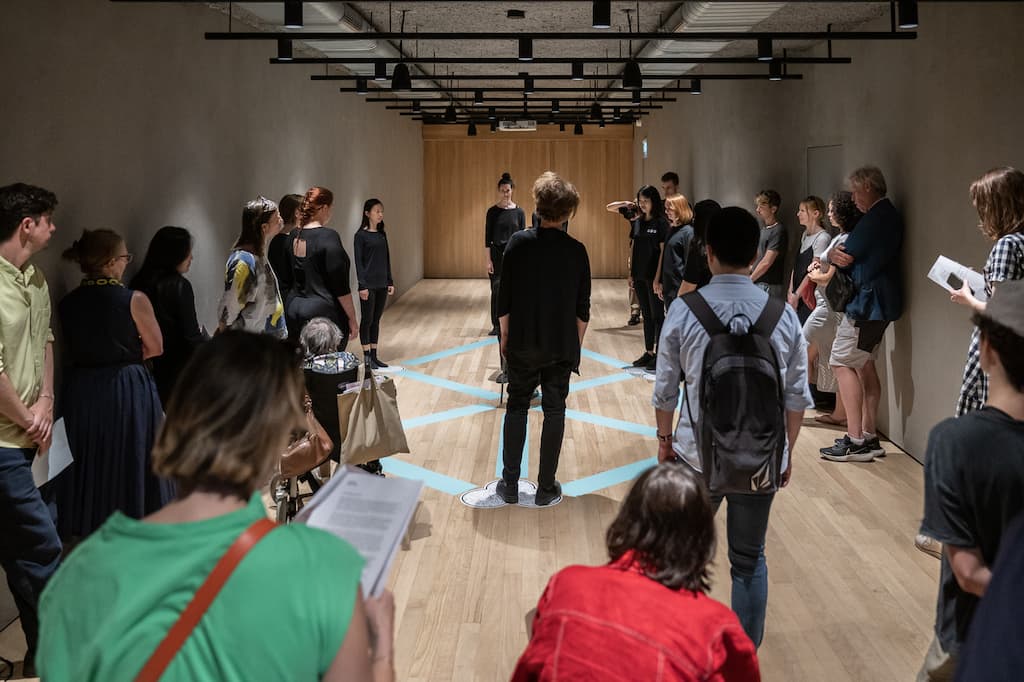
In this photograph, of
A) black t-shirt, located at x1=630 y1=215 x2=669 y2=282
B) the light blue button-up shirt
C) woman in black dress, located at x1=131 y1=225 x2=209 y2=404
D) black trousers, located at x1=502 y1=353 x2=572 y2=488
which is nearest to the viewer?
the light blue button-up shirt

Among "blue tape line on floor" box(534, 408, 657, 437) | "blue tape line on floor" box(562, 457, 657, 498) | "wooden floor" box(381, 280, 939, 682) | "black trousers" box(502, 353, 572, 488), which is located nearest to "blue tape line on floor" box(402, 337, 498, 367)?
"wooden floor" box(381, 280, 939, 682)

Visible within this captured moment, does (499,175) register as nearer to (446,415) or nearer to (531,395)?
(446,415)

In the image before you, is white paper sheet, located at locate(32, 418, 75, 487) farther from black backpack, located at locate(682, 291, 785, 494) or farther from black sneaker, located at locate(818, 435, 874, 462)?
black sneaker, located at locate(818, 435, 874, 462)

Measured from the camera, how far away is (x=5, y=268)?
3047mm

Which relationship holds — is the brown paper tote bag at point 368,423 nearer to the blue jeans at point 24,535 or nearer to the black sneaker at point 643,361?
the blue jeans at point 24,535

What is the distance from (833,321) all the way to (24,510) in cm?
520

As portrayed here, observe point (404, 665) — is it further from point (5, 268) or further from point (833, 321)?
point (833, 321)

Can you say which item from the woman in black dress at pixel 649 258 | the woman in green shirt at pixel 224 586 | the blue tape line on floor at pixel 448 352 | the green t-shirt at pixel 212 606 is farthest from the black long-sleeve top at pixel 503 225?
the green t-shirt at pixel 212 606

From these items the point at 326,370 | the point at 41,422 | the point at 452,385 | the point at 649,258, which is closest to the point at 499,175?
the point at 649,258

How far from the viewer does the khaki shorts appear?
18.8 feet

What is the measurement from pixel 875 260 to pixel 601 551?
9.31 feet

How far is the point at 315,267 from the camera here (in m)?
5.72

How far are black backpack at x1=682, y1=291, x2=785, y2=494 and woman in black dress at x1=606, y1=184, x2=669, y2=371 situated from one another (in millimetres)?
5730

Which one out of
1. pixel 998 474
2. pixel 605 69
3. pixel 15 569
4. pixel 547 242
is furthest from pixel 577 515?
pixel 605 69
